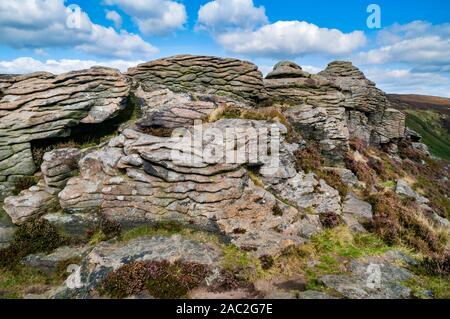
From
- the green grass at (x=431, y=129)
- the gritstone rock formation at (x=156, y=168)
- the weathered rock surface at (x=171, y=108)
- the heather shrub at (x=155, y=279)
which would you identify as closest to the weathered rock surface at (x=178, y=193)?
the gritstone rock formation at (x=156, y=168)

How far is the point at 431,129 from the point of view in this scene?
143m

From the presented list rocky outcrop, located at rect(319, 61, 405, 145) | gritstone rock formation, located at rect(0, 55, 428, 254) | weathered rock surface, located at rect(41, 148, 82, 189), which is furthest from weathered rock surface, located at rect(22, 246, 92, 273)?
rocky outcrop, located at rect(319, 61, 405, 145)

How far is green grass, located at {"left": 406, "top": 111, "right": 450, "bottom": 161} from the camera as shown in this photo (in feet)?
379

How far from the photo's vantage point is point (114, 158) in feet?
56.3

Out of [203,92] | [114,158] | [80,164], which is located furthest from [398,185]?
[80,164]

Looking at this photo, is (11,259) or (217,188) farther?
(217,188)

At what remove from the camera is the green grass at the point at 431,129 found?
11559cm

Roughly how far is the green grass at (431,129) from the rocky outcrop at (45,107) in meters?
116

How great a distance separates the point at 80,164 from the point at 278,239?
1138 centimetres

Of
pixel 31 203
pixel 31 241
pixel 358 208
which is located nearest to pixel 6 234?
pixel 31 241

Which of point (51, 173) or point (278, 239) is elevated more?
point (51, 173)

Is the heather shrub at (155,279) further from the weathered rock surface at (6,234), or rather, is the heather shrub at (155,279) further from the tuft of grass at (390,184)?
the tuft of grass at (390,184)

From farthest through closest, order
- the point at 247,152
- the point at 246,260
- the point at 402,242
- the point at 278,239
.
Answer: the point at 247,152
the point at 402,242
the point at 278,239
the point at 246,260

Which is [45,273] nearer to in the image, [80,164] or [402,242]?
[80,164]
